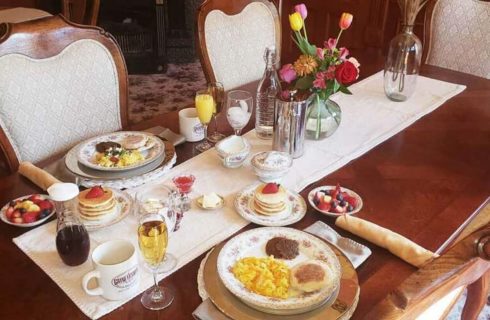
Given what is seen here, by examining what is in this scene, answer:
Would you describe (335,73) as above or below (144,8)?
above

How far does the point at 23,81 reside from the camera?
148cm

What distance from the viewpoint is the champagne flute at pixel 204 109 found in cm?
144

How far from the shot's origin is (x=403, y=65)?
5.95 ft

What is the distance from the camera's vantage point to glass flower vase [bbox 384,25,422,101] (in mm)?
1782

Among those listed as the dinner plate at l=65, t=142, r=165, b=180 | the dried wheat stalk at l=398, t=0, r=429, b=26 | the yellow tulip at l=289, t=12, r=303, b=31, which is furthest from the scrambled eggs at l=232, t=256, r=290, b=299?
the dried wheat stalk at l=398, t=0, r=429, b=26

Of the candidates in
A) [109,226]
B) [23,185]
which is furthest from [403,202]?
[23,185]

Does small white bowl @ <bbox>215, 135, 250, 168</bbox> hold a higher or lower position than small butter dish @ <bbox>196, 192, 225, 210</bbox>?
higher

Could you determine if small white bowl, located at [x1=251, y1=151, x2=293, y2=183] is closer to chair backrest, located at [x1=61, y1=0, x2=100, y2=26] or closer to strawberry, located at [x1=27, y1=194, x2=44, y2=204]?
strawberry, located at [x1=27, y1=194, x2=44, y2=204]

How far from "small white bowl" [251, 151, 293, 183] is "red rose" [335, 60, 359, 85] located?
244mm

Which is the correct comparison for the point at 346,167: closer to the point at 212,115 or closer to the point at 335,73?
the point at 335,73

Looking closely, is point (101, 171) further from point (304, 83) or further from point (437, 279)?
point (437, 279)

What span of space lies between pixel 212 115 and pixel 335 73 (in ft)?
1.23

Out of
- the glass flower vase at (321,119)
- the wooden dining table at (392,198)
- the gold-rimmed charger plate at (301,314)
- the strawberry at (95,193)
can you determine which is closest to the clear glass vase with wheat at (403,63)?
the wooden dining table at (392,198)

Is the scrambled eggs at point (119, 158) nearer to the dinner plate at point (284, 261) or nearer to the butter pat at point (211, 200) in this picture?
the butter pat at point (211, 200)
